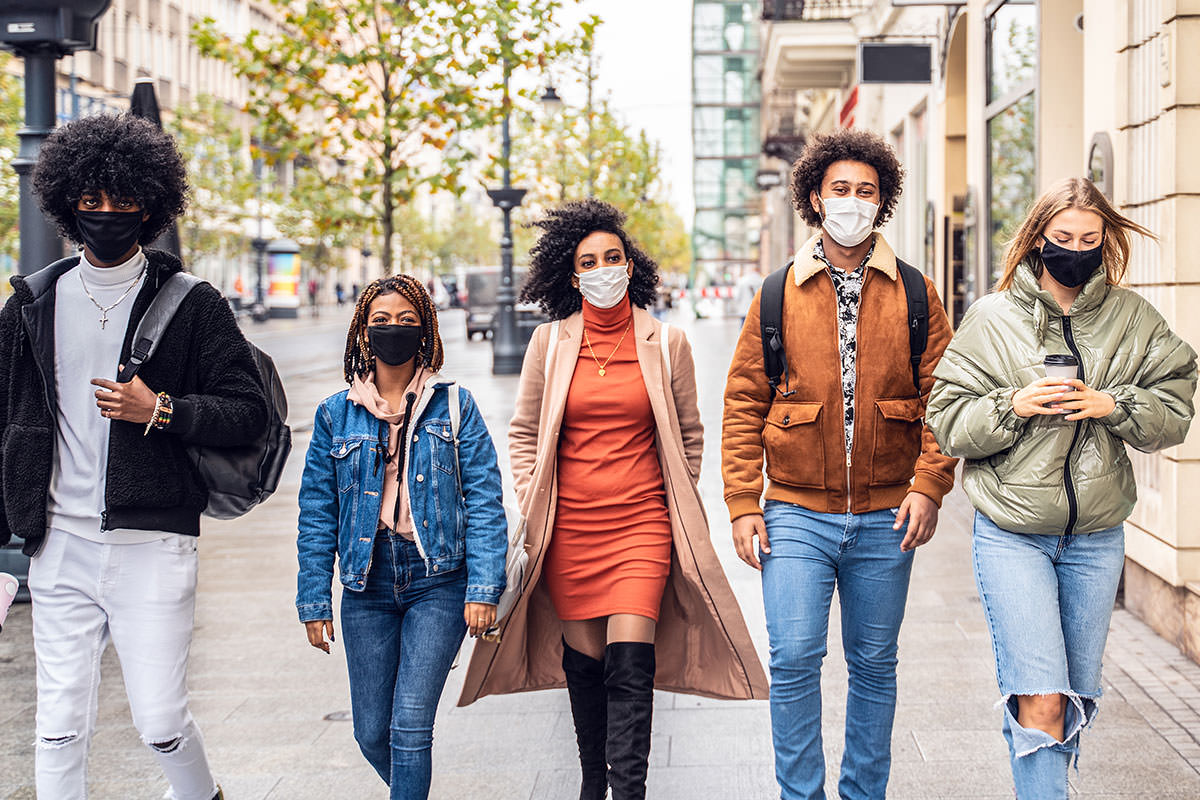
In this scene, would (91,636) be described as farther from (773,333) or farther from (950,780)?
(950,780)

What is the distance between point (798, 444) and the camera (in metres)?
3.94

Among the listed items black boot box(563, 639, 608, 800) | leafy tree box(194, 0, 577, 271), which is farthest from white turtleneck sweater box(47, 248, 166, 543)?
leafy tree box(194, 0, 577, 271)

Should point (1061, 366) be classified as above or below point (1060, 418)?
above

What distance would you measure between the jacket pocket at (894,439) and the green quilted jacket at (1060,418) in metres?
0.25

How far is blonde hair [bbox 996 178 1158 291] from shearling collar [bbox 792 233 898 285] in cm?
35

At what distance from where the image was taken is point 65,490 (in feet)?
11.9

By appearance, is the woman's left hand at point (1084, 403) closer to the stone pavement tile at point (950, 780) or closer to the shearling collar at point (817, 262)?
the shearling collar at point (817, 262)

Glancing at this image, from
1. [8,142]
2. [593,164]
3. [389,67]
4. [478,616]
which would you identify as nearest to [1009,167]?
[389,67]

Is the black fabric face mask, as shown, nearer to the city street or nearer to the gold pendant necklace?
the gold pendant necklace

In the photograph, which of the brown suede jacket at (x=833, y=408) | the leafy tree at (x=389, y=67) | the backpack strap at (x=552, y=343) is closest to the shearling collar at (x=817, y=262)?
the brown suede jacket at (x=833, y=408)

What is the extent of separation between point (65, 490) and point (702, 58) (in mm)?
64746

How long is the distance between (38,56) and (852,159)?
4998 mm

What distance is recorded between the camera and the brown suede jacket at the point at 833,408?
12.9 feet

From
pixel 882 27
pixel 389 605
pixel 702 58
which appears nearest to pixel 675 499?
pixel 389 605
